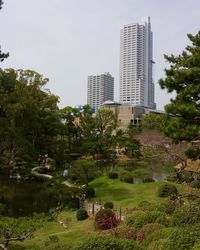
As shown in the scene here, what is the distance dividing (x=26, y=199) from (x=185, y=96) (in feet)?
41.1

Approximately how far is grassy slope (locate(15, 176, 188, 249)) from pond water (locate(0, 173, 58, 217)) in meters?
2.07

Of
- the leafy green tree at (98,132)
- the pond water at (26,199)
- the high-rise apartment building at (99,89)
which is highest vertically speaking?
the high-rise apartment building at (99,89)

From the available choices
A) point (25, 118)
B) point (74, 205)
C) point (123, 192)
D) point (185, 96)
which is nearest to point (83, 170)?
point (123, 192)

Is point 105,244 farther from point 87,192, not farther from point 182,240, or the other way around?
point 87,192

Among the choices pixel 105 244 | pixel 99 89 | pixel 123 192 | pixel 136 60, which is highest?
pixel 136 60

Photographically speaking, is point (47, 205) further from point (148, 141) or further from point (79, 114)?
point (79, 114)

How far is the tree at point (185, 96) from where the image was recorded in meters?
A: 15.1

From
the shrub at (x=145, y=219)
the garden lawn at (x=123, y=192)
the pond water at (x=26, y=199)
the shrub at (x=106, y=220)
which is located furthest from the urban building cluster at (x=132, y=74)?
the shrub at (x=145, y=219)

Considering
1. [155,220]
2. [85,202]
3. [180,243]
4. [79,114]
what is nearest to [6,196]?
[85,202]

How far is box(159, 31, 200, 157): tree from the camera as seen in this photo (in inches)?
594

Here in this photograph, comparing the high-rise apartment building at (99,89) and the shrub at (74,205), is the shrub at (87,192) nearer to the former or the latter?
the shrub at (74,205)

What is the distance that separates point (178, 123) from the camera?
52.5 ft

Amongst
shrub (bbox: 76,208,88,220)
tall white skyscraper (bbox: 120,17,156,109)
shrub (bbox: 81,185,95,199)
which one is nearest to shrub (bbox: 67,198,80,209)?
shrub (bbox: 81,185,95,199)

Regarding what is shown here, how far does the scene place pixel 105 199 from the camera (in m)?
20.7
